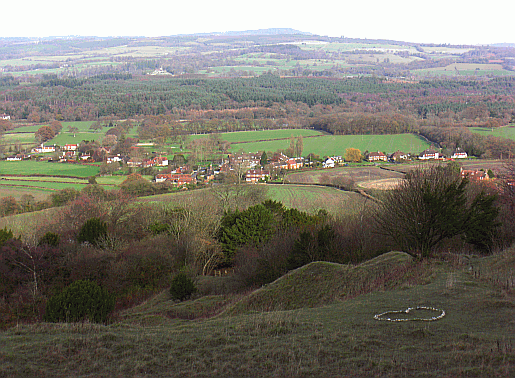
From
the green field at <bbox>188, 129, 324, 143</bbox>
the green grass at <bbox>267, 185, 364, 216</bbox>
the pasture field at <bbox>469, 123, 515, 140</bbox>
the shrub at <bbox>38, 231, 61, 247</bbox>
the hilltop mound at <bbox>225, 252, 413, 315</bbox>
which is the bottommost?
the green grass at <bbox>267, 185, 364, 216</bbox>

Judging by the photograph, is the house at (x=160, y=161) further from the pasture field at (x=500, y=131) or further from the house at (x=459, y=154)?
the pasture field at (x=500, y=131)

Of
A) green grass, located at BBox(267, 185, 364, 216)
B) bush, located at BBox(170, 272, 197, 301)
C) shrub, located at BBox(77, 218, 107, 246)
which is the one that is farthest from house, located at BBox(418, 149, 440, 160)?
bush, located at BBox(170, 272, 197, 301)

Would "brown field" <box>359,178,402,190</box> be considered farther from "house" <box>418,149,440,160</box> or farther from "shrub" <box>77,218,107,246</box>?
"shrub" <box>77,218,107,246</box>

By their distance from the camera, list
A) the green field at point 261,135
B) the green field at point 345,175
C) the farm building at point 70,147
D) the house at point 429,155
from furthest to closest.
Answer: the green field at point 261,135, the farm building at point 70,147, the house at point 429,155, the green field at point 345,175

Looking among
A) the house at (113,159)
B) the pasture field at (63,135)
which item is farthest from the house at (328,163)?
the pasture field at (63,135)

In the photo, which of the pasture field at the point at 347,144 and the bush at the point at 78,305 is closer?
the bush at the point at 78,305

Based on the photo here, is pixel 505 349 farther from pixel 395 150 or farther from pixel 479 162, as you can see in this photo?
pixel 395 150

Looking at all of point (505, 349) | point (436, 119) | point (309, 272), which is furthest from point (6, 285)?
point (436, 119)
